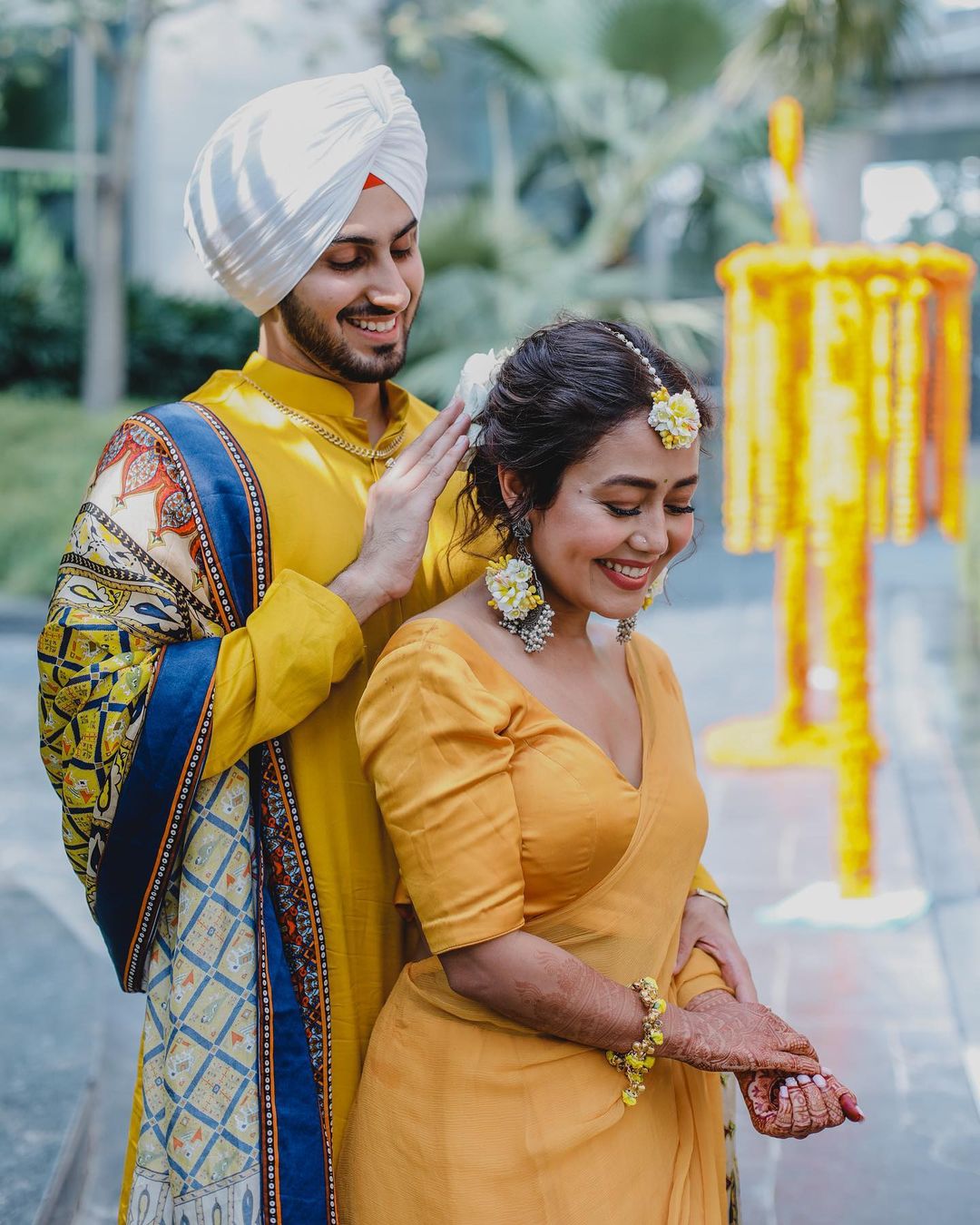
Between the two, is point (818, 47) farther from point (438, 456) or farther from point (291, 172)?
point (438, 456)

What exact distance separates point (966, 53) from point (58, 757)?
52.8ft

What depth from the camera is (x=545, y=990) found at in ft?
5.45

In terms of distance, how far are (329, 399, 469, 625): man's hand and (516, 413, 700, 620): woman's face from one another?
5.7 inches

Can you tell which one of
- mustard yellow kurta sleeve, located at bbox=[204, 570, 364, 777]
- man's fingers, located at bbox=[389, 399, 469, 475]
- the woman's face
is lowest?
mustard yellow kurta sleeve, located at bbox=[204, 570, 364, 777]

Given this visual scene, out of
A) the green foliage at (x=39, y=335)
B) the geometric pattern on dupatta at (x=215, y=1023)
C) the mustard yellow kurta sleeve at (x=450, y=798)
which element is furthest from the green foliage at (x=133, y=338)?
the mustard yellow kurta sleeve at (x=450, y=798)

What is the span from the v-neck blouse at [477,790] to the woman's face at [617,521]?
0.15m

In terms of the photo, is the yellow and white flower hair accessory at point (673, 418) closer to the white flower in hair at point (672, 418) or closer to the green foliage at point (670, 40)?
the white flower in hair at point (672, 418)

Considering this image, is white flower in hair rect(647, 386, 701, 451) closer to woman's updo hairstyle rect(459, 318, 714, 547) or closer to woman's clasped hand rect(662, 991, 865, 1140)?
woman's updo hairstyle rect(459, 318, 714, 547)

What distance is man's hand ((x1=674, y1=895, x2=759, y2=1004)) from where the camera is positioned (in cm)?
195

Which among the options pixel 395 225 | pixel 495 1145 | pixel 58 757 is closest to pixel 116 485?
pixel 58 757

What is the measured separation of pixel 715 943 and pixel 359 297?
992 mm

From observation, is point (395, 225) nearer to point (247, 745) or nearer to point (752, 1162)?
point (247, 745)

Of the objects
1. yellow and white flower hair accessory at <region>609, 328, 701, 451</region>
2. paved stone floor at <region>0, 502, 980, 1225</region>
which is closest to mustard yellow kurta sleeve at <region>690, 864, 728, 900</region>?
yellow and white flower hair accessory at <region>609, 328, 701, 451</region>

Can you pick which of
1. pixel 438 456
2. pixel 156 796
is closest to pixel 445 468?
pixel 438 456
